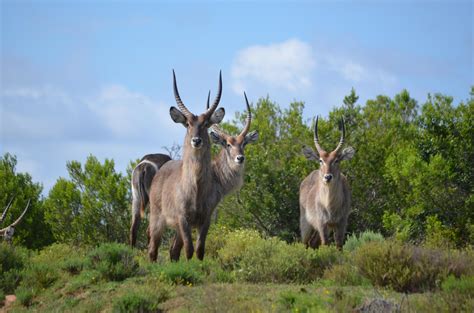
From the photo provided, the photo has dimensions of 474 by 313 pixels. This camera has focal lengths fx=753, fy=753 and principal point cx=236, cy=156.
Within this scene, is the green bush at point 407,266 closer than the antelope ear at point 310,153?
Yes

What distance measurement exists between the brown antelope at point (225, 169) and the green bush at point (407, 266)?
292cm

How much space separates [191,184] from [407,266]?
3.76 meters

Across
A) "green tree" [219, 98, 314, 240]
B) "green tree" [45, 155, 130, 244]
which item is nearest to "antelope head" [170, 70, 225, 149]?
"green tree" [219, 98, 314, 240]

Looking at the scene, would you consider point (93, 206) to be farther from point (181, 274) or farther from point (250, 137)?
point (181, 274)

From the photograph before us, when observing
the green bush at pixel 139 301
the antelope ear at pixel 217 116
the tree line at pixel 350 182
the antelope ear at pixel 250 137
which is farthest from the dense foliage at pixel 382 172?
the green bush at pixel 139 301

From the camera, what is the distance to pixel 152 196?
1349 cm

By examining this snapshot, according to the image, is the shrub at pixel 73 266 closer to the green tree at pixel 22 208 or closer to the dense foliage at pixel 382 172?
the dense foliage at pixel 382 172

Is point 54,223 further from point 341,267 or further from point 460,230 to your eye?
point 341,267

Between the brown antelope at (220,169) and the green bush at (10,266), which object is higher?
the brown antelope at (220,169)

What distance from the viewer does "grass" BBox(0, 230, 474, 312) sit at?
30.2 feet

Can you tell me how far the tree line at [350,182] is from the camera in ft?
58.7

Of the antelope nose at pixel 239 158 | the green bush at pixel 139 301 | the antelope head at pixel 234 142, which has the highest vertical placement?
the antelope head at pixel 234 142

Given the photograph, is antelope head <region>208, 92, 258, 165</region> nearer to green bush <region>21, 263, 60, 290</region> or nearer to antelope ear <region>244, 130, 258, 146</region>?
antelope ear <region>244, 130, 258, 146</region>

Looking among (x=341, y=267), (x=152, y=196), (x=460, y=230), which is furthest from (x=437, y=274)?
(x=460, y=230)
